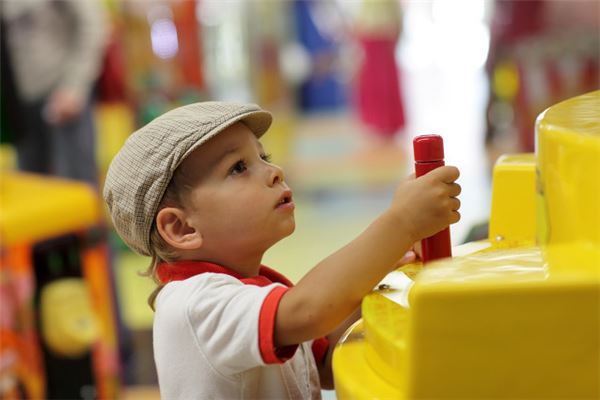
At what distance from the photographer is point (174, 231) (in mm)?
1271

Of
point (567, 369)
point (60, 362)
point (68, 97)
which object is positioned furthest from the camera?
A: point (68, 97)

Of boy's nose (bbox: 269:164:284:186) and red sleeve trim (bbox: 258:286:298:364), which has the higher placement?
boy's nose (bbox: 269:164:284:186)

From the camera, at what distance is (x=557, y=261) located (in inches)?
36.0

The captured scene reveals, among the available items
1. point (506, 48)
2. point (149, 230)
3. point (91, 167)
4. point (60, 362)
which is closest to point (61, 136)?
point (91, 167)

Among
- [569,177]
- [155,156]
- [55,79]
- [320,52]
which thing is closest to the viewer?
[569,177]

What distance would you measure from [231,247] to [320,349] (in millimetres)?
248

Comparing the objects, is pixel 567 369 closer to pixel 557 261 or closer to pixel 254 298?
pixel 557 261

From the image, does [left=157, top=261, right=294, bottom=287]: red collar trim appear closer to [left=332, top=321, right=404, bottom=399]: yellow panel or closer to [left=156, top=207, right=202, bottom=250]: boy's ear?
[left=156, top=207, right=202, bottom=250]: boy's ear

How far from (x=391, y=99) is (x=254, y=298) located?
7695mm

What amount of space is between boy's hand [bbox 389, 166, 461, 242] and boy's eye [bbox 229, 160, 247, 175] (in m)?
0.24

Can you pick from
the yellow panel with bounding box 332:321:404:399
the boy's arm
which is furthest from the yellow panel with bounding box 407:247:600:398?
the boy's arm

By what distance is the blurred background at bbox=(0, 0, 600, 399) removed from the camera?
2793 mm

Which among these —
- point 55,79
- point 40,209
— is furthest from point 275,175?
point 55,79

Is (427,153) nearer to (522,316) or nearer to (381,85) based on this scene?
(522,316)
